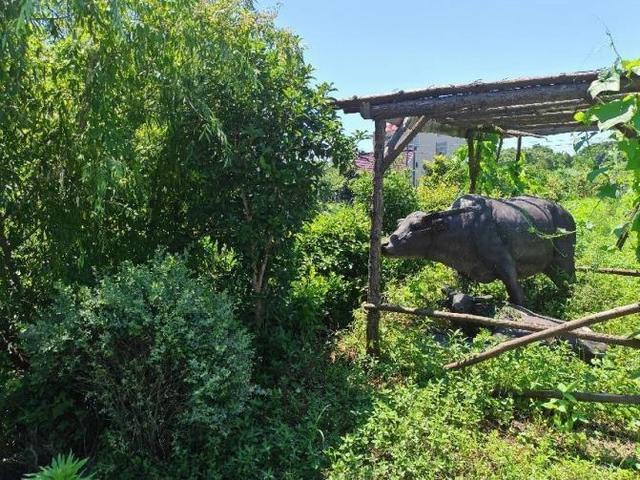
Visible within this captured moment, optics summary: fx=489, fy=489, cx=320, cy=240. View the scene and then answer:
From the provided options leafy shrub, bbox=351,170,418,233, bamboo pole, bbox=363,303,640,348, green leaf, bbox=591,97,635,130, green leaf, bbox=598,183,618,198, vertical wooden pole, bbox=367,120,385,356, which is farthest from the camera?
A: leafy shrub, bbox=351,170,418,233

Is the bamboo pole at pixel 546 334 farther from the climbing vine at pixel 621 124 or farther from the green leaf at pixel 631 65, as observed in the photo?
the green leaf at pixel 631 65

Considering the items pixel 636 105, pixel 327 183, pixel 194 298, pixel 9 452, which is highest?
pixel 636 105

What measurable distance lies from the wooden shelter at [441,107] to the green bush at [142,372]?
6.12ft

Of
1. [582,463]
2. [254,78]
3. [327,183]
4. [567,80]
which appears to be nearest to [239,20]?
[254,78]

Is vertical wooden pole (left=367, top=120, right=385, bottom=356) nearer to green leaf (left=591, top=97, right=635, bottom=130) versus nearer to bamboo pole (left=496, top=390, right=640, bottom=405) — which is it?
bamboo pole (left=496, top=390, right=640, bottom=405)

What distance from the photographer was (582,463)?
9.37 feet

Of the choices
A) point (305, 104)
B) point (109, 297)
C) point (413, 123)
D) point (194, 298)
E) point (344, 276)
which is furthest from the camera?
point (344, 276)

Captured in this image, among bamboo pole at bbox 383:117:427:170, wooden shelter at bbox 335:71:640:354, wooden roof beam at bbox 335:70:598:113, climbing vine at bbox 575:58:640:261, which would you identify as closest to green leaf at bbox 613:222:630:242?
climbing vine at bbox 575:58:640:261

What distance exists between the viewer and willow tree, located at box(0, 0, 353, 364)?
2.71m

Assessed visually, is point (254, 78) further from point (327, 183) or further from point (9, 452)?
point (9, 452)

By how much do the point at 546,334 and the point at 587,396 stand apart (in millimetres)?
482

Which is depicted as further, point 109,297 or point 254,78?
point 254,78

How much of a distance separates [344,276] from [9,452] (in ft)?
12.5

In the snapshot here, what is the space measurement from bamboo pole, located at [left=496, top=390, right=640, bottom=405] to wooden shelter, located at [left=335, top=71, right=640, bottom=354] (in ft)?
1.49
